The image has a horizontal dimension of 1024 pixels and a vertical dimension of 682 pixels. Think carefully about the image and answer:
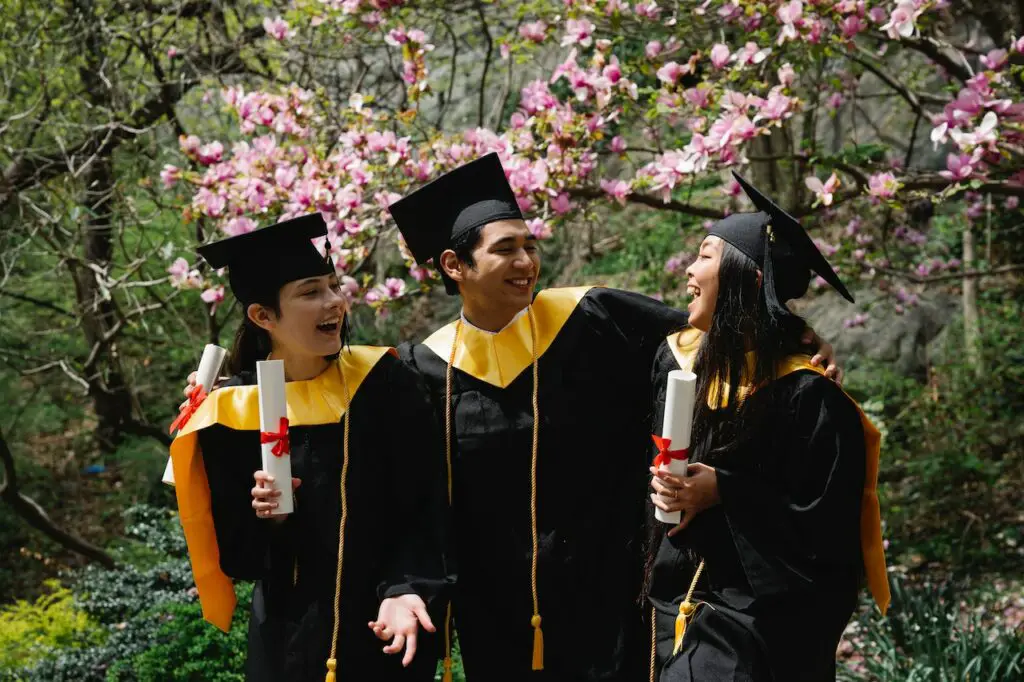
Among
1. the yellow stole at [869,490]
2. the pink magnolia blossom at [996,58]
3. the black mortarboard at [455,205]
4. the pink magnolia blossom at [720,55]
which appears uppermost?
the pink magnolia blossom at [720,55]

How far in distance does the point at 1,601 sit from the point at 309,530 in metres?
5.61


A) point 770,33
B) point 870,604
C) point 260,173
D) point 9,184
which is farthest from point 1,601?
point 770,33

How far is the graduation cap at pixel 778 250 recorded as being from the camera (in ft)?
8.44

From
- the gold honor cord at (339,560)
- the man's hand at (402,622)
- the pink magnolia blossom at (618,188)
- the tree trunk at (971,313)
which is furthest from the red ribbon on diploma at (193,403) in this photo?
the tree trunk at (971,313)

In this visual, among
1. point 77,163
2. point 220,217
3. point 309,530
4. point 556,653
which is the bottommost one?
point 556,653

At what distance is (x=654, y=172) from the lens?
13.6ft

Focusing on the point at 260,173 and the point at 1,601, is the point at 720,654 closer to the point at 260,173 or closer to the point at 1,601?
the point at 260,173

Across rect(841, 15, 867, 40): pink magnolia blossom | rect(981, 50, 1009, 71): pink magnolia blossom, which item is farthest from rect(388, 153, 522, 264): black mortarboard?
rect(981, 50, 1009, 71): pink magnolia blossom

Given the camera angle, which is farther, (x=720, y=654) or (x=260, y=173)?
(x=260, y=173)

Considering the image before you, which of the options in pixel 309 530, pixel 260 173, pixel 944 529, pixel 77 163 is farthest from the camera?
pixel 77 163

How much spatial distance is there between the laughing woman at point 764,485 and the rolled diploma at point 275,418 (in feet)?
2.71

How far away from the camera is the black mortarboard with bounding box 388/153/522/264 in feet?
9.71

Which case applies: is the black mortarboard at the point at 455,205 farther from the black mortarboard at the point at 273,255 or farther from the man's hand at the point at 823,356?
the man's hand at the point at 823,356

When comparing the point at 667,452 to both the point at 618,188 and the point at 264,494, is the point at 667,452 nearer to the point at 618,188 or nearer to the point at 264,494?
the point at 264,494
